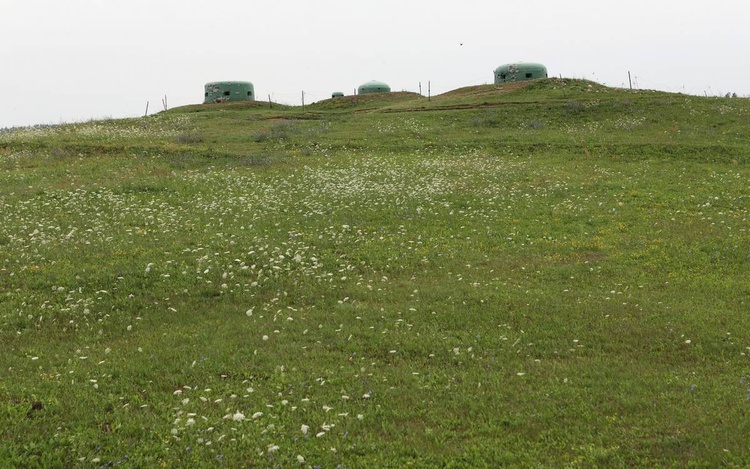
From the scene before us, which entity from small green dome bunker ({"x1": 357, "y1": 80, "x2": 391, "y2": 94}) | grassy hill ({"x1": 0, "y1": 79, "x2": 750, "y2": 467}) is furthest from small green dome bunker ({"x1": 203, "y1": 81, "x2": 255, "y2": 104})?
grassy hill ({"x1": 0, "y1": 79, "x2": 750, "y2": 467})

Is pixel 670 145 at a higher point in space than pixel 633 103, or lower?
lower

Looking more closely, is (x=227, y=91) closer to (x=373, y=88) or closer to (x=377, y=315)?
(x=373, y=88)

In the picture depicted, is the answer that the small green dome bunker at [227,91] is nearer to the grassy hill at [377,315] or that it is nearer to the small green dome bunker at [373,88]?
the small green dome bunker at [373,88]

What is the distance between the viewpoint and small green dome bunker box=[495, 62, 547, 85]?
69375mm

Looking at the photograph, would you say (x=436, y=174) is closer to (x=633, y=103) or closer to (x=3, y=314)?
(x=3, y=314)

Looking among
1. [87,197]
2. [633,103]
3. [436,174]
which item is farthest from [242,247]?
[633,103]

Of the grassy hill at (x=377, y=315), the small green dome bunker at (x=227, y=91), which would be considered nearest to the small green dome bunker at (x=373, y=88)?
the small green dome bunker at (x=227, y=91)

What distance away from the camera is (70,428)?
7.93 metres

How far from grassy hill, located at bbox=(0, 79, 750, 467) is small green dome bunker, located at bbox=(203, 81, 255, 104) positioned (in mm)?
47690

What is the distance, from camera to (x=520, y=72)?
6938 cm

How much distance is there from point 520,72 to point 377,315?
6384 centimetres

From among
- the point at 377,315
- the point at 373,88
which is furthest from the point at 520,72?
the point at 377,315

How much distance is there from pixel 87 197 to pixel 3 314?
1267 cm

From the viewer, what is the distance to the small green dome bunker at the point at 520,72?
6938 centimetres
